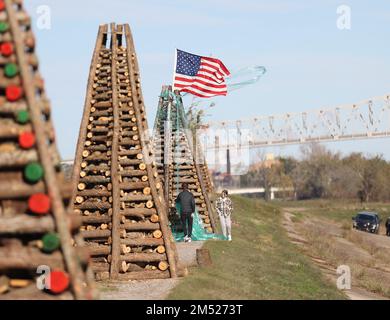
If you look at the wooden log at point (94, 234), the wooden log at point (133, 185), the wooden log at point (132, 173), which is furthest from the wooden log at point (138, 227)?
the wooden log at point (132, 173)

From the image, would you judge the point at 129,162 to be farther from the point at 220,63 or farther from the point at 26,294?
the point at 220,63

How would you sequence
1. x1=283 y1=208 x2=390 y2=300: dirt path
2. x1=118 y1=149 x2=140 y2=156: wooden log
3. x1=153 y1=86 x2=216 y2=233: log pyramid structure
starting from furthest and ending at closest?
x1=153 y1=86 x2=216 y2=233: log pyramid structure < x1=283 y1=208 x2=390 y2=300: dirt path < x1=118 y1=149 x2=140 y2=156: wooden log

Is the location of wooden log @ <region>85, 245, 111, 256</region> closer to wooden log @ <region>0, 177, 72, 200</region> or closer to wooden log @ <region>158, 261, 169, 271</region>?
wooden log @ <region>158, 261, 169, 271</region>

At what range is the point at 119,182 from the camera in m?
16.9

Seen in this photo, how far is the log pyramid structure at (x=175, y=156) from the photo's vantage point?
86.1 ft

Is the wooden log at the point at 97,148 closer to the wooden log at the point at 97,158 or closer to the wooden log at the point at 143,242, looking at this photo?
the wooden log at the point at 97,158

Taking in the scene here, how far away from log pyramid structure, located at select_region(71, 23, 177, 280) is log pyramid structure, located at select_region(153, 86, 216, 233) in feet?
25.3

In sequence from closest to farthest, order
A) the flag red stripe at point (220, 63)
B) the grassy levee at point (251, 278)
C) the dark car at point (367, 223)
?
the grassy levee at point (251, 278) → the flag red stripe at point (220, 63) → the dark car at point (367, 223)

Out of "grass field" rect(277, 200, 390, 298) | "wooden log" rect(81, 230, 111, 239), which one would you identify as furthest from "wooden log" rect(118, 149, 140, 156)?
"grass field" rect(277, 200, 390, 298)

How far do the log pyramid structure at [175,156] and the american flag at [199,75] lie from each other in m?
2.41

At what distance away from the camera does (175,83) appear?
23328 millimetres

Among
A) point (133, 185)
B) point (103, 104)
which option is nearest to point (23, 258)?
point (133, 185)

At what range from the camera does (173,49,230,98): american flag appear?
924 inches
